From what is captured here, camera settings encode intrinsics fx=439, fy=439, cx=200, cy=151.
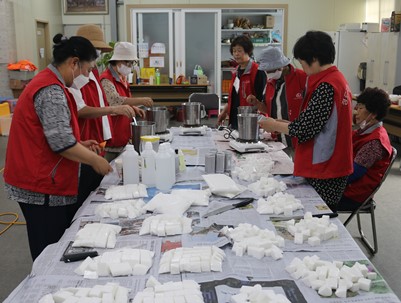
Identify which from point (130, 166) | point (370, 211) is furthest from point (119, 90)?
point (370, 211)

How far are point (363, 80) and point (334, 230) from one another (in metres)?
7.46

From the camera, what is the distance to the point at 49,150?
2039mm

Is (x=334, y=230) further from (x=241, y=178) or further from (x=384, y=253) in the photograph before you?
(x=384, y=253)

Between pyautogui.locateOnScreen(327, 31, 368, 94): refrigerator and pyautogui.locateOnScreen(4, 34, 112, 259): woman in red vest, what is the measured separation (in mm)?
7081

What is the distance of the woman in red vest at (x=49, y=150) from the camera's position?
1.97 meters

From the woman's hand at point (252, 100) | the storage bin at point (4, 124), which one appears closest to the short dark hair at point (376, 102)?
the woman's hand at point (252, 100)

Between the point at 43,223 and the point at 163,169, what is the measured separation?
2.10ft

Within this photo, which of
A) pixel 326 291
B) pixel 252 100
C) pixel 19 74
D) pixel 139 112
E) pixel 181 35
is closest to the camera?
pixel 326 291

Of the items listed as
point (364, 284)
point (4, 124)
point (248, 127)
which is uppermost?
point (248, 127)

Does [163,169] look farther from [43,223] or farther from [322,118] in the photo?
[322,118]

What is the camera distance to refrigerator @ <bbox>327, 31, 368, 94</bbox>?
27.3 feet

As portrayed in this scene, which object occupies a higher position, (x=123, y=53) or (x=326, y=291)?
(x=123, y=53)

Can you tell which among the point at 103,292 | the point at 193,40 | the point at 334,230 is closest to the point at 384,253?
the point at 334,230

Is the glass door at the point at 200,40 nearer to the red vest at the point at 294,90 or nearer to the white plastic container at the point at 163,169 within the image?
the red vest at the point at 294,90
